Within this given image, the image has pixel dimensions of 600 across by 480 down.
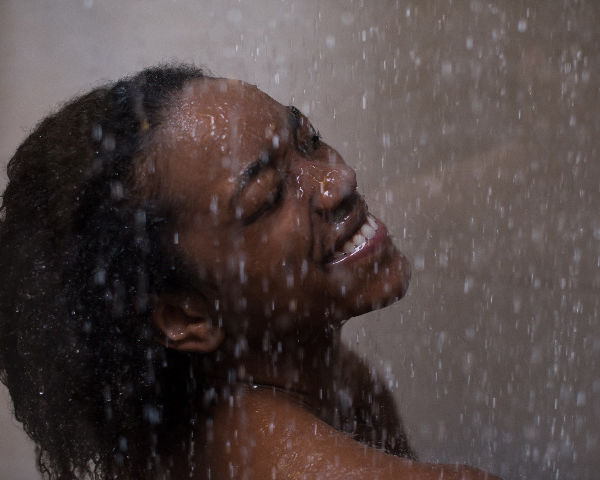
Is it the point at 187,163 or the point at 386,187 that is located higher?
the point at 187,163

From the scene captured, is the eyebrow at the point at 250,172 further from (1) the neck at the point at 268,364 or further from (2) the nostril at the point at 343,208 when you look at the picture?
(1) the neck at the point at 268,364

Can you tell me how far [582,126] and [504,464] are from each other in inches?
33.4

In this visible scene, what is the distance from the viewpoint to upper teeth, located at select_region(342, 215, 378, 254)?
45.7 inches

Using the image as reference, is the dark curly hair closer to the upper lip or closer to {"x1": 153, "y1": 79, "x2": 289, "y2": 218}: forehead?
{"x1": 153, "y1": 79, "x2": 289, "y2": 218}: forehead

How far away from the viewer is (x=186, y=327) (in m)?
1.13

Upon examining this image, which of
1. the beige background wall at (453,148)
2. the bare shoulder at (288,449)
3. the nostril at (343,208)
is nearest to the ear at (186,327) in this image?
the bare shoulder at (288,449)

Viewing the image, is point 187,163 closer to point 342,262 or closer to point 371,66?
point 342,262

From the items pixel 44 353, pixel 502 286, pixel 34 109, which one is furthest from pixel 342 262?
pixel 34 109

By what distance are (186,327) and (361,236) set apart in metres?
0.30

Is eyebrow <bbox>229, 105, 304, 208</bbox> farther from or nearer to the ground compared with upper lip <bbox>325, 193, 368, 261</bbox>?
farther from the ground

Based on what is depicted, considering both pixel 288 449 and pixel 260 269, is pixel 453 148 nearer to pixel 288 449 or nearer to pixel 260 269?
pixel 260 269

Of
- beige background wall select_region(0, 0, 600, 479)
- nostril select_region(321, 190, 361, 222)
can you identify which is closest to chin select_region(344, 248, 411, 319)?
nostril select_region(321, 190, 361, 222)

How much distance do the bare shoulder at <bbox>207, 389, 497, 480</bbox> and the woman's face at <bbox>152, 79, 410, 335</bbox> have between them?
125 millimetres

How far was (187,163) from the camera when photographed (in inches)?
42.1
